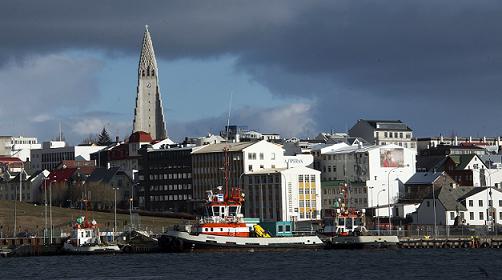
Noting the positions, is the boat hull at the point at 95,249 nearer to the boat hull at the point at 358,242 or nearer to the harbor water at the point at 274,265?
the harbor water at the point at 274,265

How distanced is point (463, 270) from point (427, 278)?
34.5 feet

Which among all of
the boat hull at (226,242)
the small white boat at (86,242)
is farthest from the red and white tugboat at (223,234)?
the small white boat at (86,242)


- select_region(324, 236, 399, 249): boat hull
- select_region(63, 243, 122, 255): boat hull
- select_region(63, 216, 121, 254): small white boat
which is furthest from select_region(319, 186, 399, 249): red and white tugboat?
select_region(63, 216, 121, 254): small white boat

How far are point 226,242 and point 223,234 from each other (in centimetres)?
131

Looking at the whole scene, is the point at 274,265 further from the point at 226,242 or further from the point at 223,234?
the point at 223,234

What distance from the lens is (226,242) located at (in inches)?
6294

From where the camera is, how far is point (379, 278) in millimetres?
121438

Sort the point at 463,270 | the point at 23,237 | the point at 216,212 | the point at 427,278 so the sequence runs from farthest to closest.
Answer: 1. the point at 23,237
2. the point at 216,212
3. the point at 463,270
4. the point at 427,278

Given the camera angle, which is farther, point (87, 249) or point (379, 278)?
point (87, 249)

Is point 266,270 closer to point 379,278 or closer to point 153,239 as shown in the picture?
point 379,278

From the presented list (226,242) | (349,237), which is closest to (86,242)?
(226,242)

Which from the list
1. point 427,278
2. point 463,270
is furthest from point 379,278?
point 463,270

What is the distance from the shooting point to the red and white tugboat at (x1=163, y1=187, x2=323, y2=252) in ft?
526

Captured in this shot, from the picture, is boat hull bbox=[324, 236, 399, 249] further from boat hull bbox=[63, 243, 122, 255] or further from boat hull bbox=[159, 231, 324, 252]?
boat hull bbox=[63, 243, 122, 255]
